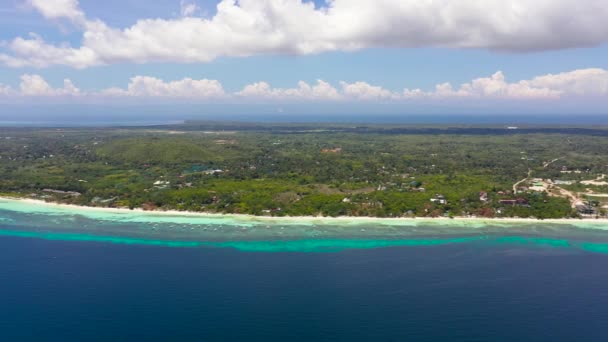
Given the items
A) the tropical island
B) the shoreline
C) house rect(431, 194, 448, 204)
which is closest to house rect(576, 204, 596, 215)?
the tropical island

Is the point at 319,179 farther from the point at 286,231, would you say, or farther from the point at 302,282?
the point at 302,282

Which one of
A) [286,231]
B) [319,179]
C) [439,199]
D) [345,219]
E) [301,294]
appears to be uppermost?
[319,179]

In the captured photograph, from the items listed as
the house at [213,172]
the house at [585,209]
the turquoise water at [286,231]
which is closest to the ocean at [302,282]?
the turquoise water at [286,231]

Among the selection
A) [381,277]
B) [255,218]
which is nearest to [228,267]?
[381,277]

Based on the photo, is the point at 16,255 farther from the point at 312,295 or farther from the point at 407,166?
the point at 407,166

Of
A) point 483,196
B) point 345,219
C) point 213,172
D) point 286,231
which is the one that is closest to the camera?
point 286,231

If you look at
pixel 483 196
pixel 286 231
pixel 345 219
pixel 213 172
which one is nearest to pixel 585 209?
pixel 483 196

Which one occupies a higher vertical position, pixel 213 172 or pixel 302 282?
pixel 213 172

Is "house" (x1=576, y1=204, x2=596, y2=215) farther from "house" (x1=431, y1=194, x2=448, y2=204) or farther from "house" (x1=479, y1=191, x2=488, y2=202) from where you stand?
"house" (x1=431, y1=194, x2=448, y2=204)
